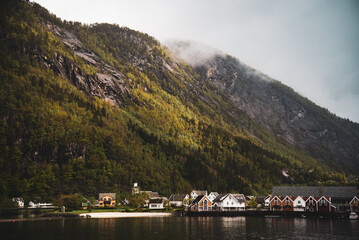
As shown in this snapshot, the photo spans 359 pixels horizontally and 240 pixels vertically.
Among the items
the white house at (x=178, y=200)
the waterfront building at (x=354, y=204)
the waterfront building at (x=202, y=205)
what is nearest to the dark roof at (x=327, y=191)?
the waterfront building at (x=354, y=204)

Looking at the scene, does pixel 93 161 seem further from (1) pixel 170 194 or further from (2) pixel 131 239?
(2) pixel 131 239

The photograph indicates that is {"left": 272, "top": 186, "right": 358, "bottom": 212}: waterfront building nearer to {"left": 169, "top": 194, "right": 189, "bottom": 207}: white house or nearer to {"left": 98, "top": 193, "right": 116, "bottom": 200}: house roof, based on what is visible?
{"left": 169, "top": 194, "right": 189, "bottom": 207}: white house

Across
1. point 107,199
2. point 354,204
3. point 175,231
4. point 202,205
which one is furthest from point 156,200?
point 175,231

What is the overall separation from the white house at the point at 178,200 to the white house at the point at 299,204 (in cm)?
5504

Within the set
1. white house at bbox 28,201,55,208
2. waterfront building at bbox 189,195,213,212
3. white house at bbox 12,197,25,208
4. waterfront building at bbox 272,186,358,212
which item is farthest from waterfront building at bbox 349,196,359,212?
white house at bbox 12,197,25,208

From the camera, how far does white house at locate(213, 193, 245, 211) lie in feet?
497

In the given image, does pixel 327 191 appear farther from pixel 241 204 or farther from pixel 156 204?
pixel 156 204

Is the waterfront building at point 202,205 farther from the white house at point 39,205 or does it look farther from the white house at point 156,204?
the white house at point 39,205

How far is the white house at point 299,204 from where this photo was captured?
134 meters

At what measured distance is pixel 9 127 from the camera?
16388 cm

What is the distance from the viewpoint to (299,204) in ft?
443

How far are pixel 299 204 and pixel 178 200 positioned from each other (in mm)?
65433

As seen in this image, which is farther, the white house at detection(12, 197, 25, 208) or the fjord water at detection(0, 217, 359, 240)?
the white house at detection(12, 197, 25, 208)

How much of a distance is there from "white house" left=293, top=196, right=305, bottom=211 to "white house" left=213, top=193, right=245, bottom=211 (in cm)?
2736
